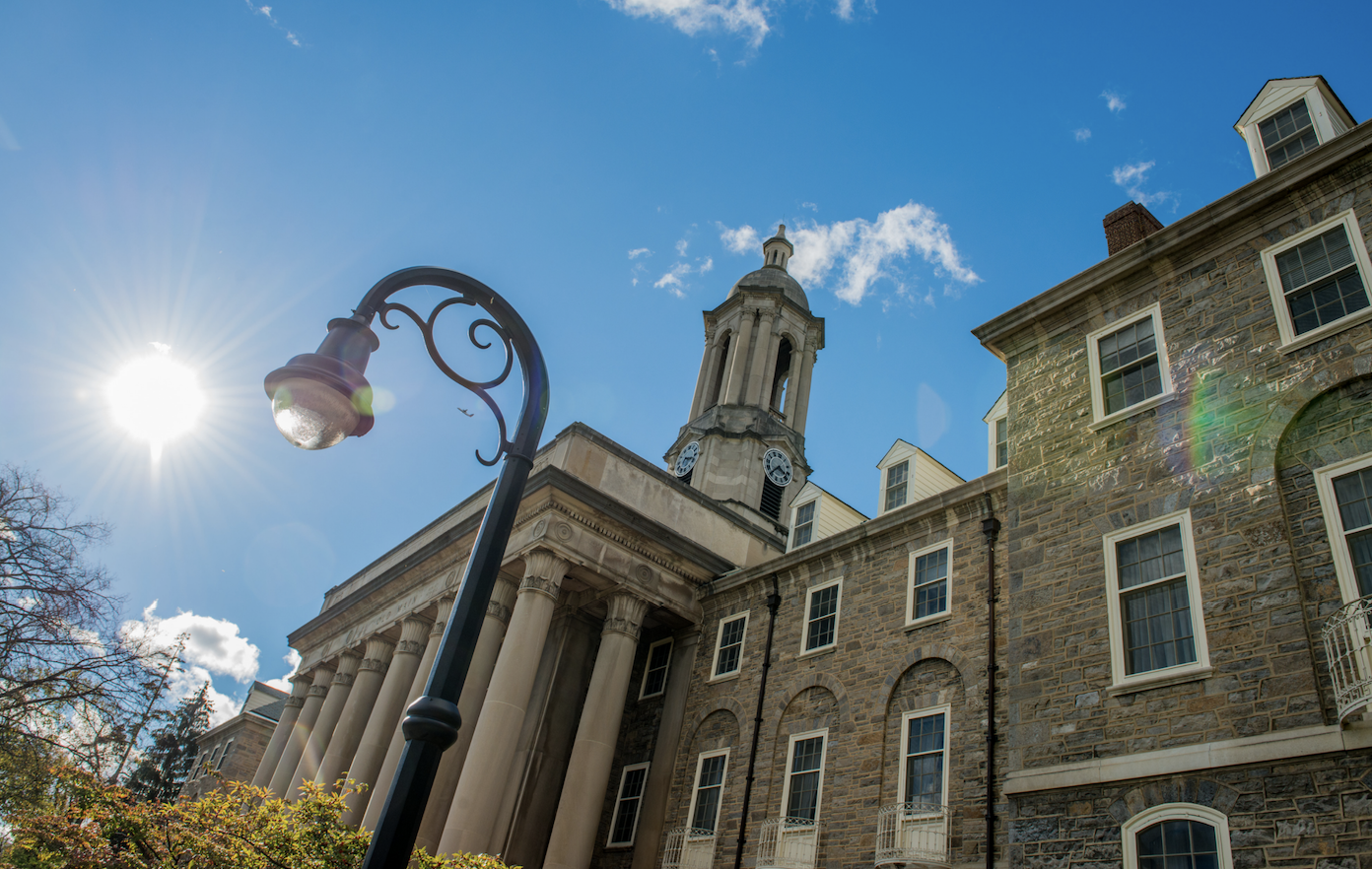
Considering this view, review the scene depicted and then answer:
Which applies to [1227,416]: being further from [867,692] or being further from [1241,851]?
[867,692]

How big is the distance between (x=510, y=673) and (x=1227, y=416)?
17523 mm

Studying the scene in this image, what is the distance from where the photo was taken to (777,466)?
4434 cm

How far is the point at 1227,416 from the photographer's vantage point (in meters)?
13.5

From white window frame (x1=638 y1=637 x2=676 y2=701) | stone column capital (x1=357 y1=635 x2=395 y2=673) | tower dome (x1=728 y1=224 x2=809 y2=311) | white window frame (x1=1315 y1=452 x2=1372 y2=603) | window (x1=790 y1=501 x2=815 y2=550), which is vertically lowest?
white window frame (x1=1315 y1=452 x2=1372 y2=603)

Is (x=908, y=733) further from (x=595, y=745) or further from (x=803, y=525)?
(x=803, y=525)

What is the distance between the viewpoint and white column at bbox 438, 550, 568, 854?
21594mm

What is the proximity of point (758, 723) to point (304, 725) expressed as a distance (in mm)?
25541

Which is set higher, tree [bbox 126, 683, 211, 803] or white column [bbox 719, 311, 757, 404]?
white column [bbox 719, 311, 757, 404]

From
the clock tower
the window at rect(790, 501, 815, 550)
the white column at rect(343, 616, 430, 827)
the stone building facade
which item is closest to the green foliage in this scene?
the stone building facade

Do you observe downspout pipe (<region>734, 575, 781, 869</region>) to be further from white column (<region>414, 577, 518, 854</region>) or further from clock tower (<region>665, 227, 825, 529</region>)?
clock tower (<region>665, 227, 825, 529</region>)

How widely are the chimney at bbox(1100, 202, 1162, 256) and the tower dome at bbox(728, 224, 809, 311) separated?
32.1m

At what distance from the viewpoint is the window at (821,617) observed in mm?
21938

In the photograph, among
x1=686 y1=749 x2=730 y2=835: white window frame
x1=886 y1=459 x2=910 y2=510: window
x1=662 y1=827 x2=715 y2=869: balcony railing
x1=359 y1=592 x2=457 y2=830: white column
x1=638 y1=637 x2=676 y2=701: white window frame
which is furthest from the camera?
x1=638 y1=637 x2=676 y2=701: white window frame

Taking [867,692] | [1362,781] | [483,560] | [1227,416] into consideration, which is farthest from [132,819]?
[1227,416]
